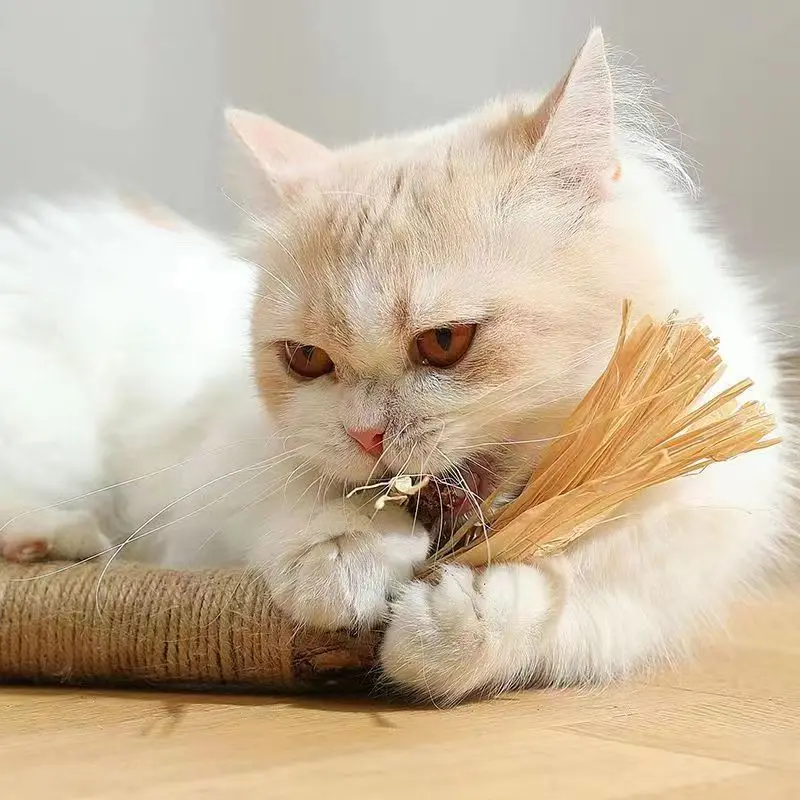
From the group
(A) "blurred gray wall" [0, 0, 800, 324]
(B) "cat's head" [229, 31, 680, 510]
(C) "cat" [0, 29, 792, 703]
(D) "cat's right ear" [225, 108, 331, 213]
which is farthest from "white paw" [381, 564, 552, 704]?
(A) "blurred gray wall" [0, 0, 800, 324]

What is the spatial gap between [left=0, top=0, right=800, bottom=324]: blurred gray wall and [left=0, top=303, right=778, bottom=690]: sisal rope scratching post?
57.5 inches

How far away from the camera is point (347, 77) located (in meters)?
2.79

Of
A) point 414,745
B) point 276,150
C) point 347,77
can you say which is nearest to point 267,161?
point 276,150

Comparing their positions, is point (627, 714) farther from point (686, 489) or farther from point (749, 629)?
point (749, 629)

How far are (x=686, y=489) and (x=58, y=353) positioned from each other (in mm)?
1177

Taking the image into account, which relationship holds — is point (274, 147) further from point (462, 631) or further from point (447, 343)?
point (462, 631)

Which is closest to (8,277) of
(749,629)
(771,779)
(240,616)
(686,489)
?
(240,616)

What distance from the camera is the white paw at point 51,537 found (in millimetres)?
1462

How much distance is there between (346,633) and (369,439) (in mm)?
224

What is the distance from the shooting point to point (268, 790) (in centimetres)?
85

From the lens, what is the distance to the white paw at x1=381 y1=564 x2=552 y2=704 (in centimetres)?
107

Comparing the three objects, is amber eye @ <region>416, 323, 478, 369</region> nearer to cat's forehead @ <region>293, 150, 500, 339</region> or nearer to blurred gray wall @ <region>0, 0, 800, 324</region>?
cat's forehead @ <region>293, 150, 500, 339</region>

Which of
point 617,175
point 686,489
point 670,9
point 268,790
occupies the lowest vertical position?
point 268,790

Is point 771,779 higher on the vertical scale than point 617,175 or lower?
lower
